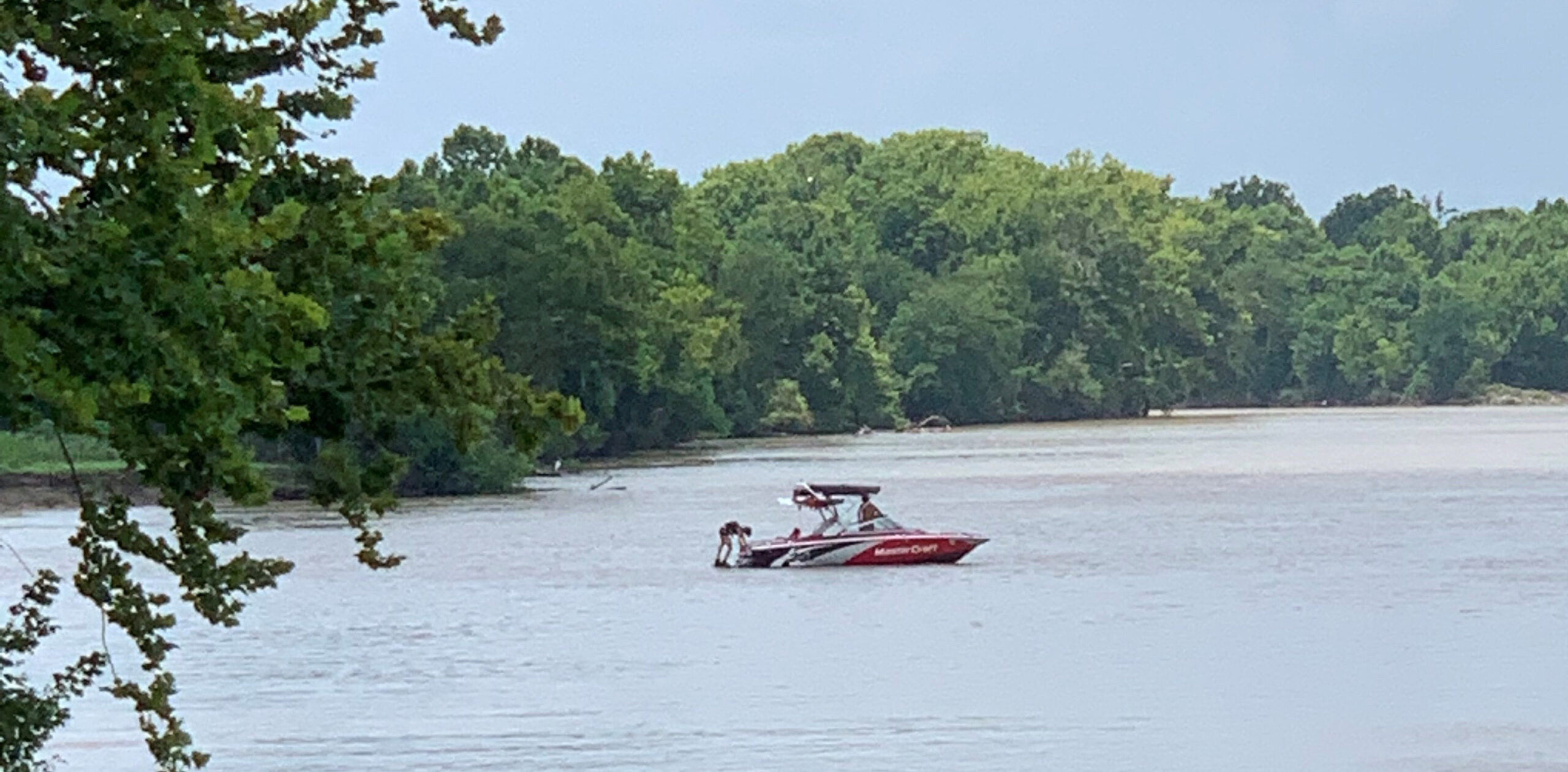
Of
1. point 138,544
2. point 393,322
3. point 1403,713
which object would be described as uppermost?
point 393,322

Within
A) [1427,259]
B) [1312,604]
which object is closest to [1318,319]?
[1427,259]

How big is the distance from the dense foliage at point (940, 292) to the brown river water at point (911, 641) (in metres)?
24.2

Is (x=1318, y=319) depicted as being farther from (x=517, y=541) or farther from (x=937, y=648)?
(x=937, y=648)

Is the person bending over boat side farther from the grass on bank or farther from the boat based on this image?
the grass on bank

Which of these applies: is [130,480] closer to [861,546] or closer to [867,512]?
[867,512]

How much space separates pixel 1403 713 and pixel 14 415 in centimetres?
1995

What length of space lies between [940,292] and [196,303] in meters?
131

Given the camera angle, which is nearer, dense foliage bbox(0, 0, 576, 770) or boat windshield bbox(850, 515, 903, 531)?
dense foliage bbox(0, 0, 576, 770)

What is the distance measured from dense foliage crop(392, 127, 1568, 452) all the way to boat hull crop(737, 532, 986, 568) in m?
37.2

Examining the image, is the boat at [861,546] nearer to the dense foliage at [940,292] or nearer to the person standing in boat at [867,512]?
the person standing in boat at [867,512]

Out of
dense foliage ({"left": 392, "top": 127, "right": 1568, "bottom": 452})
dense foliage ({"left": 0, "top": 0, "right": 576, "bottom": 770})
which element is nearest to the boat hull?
dense foliage ({"left": 0, "top": 0, "right": 576, "bottom": 770})

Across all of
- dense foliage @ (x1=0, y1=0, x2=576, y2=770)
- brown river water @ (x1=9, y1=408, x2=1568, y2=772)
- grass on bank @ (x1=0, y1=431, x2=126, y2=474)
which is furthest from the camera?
grass on bank @ (x1=0, y1=431, x2=126, y2=474)

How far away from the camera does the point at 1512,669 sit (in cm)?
3203

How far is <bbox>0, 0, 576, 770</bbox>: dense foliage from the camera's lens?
37.7ft
